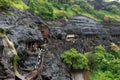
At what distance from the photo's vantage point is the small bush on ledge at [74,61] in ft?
138

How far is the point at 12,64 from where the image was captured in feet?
102

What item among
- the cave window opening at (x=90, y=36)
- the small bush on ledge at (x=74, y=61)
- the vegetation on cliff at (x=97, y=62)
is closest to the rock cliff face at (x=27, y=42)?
the small bush on ledge at (x=74, y=61)

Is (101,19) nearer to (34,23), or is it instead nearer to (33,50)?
(34,23)

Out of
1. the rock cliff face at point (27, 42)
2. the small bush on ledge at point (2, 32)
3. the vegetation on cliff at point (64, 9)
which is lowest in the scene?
the vegetation on cliff at point (64, 9)

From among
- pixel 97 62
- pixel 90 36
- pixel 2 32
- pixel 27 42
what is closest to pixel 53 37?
pixel 97 62

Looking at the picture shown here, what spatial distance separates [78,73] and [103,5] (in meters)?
48.5

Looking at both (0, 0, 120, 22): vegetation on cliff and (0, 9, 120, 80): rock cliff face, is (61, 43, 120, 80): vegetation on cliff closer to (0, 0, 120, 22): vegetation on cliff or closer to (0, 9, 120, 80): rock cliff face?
(0, 9, 120, 80): rock cliff face

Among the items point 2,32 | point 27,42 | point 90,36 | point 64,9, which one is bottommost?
point 64,9

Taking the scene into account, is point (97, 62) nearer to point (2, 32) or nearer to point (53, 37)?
point (53, 37)

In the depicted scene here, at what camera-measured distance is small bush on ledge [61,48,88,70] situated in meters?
42.1

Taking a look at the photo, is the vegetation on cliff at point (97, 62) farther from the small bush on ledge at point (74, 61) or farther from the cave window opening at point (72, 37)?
the cave window opening at point (72, 37)

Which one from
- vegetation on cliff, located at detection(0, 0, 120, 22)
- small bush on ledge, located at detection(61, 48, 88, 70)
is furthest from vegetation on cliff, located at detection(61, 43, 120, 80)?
vegetation on cliff, located at detection(0, 0, 120, 22)

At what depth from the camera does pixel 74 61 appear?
42844 mm

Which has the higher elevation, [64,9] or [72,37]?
[72,37]
